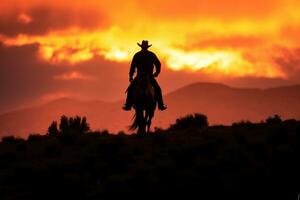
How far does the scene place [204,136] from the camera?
24.5 meters

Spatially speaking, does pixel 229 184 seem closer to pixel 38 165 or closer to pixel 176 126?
pixel 38 165

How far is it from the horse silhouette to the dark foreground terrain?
3.42 meters

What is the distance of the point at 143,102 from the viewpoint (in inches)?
1099

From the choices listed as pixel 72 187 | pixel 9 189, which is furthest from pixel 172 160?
pixel 9 189

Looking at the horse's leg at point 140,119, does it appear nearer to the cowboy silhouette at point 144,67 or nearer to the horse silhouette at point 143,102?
the horse silhouette at point 143,102

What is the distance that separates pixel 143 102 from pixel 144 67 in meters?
1.57

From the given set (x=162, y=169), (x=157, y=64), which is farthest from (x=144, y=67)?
(x=162, y=169)

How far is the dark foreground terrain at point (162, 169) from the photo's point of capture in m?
18.0

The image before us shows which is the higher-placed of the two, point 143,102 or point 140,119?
point 143,102

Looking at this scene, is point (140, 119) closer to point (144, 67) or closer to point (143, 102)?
point (143, 102)

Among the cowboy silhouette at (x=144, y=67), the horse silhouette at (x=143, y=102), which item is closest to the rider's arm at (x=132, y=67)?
the cowboy silhouette at (x=144, y=67)

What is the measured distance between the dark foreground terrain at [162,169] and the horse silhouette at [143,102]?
342 cm

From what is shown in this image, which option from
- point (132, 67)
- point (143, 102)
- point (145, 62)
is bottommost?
point (143, 102)

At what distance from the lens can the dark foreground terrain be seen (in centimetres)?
1802
